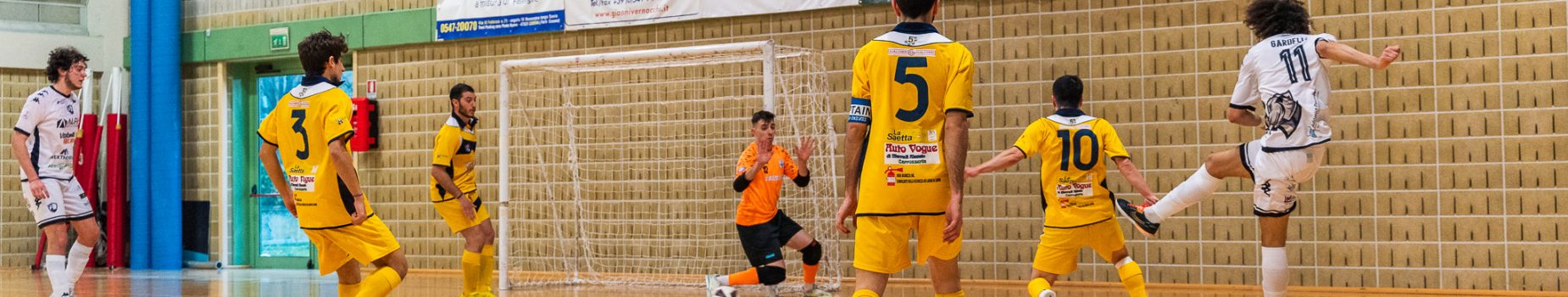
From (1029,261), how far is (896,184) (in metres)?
6.67

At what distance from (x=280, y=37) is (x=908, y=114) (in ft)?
38.6

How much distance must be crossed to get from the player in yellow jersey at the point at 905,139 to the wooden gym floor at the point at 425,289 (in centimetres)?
518

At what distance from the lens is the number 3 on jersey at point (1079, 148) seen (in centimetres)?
713

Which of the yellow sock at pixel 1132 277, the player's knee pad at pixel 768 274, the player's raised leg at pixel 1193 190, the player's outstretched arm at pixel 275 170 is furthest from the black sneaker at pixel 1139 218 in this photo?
the player's outstretched arm at pixel 275 170

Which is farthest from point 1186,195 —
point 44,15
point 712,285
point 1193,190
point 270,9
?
point 44,15

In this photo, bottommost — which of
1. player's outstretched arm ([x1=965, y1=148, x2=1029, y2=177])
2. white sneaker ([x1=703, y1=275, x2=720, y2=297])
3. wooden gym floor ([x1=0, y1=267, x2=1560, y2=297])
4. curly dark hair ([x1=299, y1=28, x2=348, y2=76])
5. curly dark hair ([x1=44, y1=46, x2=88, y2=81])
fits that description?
wooden gym floor ([x1=0, y1=267, x2=1560, y2=297])

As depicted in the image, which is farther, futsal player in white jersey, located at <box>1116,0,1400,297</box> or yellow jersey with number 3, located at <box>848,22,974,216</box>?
futsal player in white jersey, located at <box>1116,0,1400,297</box>

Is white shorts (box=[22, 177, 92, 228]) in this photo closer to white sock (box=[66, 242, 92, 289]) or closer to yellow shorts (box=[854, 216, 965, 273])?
white sock (box=[66, 242, 92, 289])

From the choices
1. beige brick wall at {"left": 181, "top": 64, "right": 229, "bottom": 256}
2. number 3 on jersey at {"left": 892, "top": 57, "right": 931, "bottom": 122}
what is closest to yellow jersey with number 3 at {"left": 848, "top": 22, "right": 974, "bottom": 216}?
number 3 on jersey at {"left": 892, "top": 57, "right": 931, "bottom": 122}

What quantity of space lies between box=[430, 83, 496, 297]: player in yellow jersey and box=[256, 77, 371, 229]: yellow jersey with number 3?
93.0 inches

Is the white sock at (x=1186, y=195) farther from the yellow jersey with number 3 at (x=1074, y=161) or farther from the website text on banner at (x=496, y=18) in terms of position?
the website text on banner at (x=496, y=18)

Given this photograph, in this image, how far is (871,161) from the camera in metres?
5.00

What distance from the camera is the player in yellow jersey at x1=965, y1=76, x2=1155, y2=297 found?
23.3 feet

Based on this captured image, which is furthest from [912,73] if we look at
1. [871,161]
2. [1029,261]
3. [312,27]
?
[312,27]
